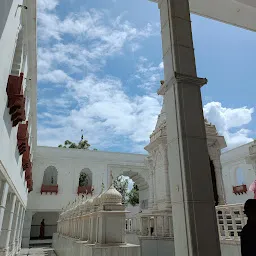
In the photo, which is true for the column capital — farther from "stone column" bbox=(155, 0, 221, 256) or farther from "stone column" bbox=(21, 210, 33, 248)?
"stone column" bbox=(21, 210, 33, 248)

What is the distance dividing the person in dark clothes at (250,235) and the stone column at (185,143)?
1.06m

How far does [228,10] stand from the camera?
640cm

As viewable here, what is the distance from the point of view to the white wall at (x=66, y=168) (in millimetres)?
19250

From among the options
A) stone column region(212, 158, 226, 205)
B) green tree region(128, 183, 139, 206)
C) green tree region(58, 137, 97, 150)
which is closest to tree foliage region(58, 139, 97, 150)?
green tree region(58, 137, 97, 150)

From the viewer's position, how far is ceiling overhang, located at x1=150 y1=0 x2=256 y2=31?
20.1 feet

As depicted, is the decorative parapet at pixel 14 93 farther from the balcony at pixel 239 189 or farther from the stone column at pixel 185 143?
the balcony at pixel 239 189

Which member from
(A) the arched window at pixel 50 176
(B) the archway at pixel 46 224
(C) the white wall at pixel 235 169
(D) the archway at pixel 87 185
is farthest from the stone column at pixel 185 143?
(B) the archway at pixel 46 224

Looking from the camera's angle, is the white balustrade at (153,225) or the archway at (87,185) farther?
the archway at (87,185)

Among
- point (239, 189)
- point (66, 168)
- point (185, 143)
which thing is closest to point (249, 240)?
point (185, 143)

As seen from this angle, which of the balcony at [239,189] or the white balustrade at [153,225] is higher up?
the balcony at [239,189]

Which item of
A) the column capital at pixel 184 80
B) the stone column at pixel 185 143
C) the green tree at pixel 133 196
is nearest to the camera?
the stone column at pixel 185 143

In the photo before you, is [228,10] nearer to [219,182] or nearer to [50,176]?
[219,182]

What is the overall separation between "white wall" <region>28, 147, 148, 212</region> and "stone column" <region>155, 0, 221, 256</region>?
1742 cm

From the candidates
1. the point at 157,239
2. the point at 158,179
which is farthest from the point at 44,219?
the point at 157,239
